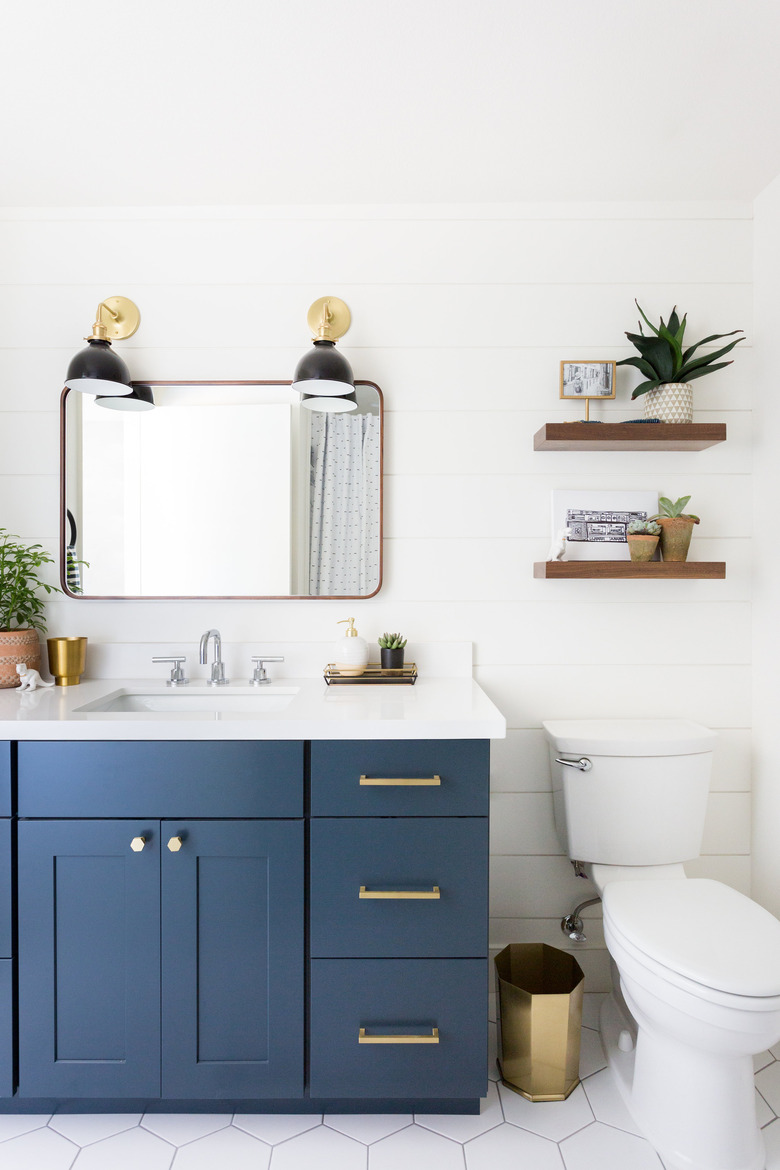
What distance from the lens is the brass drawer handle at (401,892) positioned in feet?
4.95

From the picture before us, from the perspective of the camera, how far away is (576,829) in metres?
1.87

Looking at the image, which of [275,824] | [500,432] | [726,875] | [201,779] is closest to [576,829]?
[726,875]

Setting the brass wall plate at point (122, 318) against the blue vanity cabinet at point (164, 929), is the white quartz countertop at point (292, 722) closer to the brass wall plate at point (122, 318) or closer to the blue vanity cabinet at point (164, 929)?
the blue vanity cabinet at point (164, 929)

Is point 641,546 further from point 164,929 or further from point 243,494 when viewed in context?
point 164,929

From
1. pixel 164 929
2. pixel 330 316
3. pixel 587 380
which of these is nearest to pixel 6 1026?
pixel 164 929

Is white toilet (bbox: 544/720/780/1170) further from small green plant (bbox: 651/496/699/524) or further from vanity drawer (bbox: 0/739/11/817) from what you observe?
vanity drawer (bbox: 0/739/11/817)

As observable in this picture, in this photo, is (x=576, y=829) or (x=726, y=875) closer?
(x=576, y=829)

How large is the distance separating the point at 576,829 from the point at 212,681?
3.57 feet

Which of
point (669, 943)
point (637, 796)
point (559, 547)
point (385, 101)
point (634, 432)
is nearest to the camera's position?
point (669, 943)

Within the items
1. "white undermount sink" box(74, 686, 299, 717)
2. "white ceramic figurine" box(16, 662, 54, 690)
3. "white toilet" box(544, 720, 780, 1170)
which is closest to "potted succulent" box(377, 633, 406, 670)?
"white undermount sink" box(74, 686, 299, 717)

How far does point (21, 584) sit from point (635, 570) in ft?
5.73

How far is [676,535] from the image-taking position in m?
1.98

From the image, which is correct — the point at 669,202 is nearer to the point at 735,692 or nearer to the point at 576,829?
the point at 735,692

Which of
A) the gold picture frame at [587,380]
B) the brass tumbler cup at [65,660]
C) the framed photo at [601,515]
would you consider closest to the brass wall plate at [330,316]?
the gold picture frame at [587,380]
